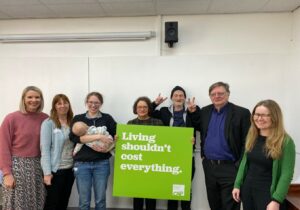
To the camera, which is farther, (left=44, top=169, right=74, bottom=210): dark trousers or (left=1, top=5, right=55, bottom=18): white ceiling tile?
(left=1, top=5, right=55, bottom=18): white ceiling tile

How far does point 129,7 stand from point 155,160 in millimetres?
1954

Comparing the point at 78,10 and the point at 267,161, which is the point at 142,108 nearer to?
the point at 267,161

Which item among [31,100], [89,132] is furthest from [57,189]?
[31,100]

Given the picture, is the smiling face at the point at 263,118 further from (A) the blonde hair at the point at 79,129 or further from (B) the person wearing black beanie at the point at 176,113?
(A) the blonde hair at the point at 79,129

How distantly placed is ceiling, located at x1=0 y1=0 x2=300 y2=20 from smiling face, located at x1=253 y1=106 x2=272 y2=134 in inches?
69.7

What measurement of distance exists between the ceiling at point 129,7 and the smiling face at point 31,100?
1278mm

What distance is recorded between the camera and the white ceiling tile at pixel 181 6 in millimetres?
3277

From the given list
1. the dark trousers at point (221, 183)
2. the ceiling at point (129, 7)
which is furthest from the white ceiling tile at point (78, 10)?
the dark trousers at point (221, 183)

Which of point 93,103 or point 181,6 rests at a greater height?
point 181,6

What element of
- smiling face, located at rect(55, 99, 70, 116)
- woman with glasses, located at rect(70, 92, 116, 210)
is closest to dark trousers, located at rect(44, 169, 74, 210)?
woman with glasses, located at rect(70, 92, 116, 210)

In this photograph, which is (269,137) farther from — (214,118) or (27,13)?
(27,13)

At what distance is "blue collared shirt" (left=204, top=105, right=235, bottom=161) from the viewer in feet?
8.66

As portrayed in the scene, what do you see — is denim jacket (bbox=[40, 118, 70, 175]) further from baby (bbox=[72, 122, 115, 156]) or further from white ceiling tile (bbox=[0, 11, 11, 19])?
white ceiling tile (bbox=[0, 11, 11, 19])

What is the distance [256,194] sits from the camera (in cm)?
204
